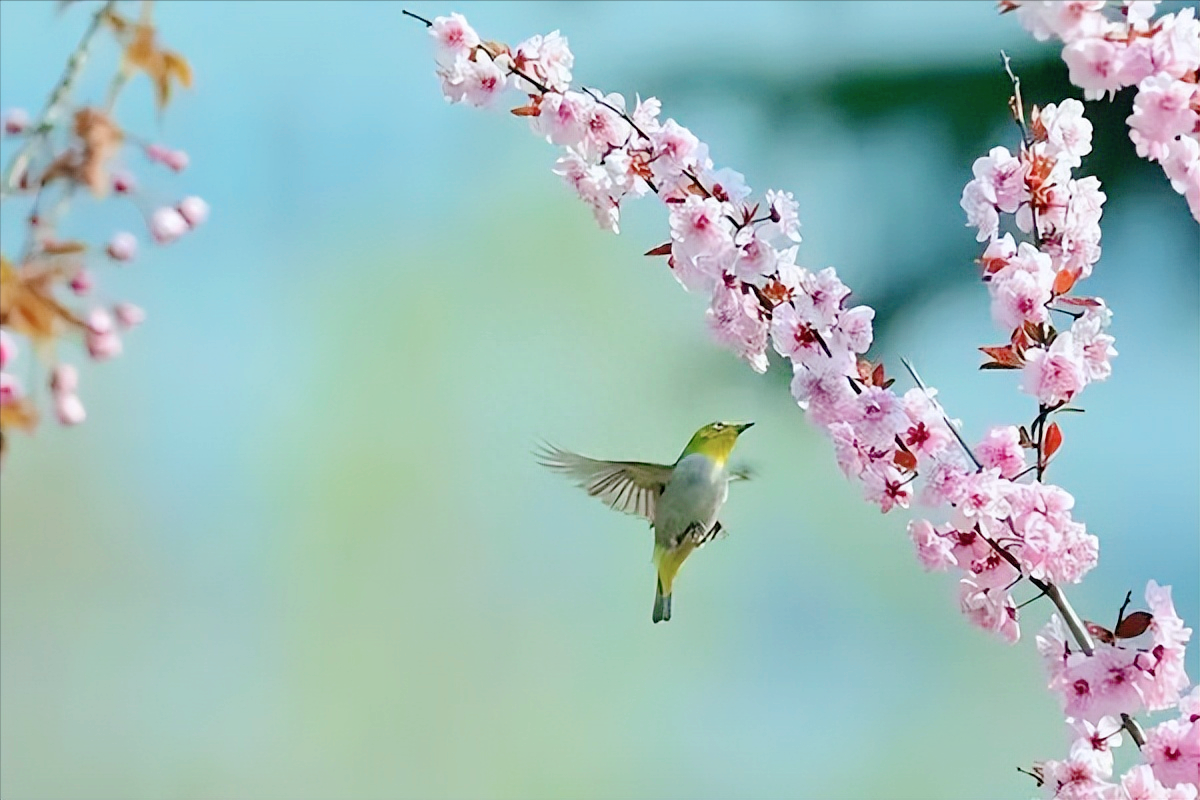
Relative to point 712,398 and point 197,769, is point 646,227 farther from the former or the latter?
point 197,769

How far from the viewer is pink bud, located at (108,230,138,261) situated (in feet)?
1.72

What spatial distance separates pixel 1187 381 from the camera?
73.0 inches

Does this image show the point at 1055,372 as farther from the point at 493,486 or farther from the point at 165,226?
the point at 493,486

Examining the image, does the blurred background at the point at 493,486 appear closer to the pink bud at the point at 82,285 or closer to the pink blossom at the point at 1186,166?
the pink blossom at the point at 1186,166

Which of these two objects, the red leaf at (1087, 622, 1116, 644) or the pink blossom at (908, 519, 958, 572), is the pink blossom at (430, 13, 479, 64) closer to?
the pink blossom at (908, 519, 958, 572)

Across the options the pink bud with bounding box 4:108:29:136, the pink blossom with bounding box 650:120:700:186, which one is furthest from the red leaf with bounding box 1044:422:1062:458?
the pink bud with bounding box 4:108:29:136

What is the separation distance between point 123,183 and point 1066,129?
28.2 inches

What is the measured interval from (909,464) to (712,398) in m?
0.91

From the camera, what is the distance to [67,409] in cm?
52

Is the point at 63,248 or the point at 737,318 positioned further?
the point at 737,318

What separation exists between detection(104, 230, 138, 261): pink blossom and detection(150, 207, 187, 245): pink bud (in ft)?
0.03

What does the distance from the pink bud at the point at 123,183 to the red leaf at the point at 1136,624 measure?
727 millimetres

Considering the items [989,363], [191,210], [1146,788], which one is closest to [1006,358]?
[989,363]

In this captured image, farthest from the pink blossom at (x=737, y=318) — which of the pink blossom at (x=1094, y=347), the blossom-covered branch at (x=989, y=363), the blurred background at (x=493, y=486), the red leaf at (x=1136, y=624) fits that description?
the blurred background at (x=493, y=486)
